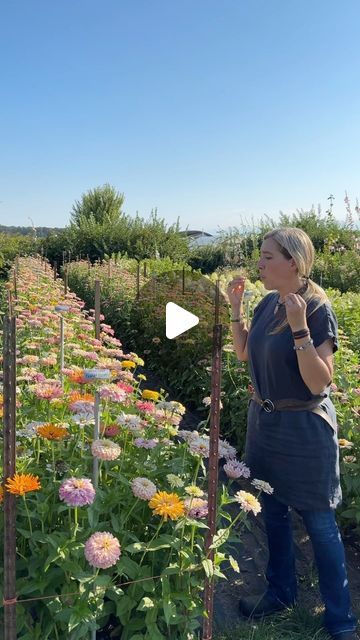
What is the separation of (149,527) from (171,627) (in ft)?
0.96

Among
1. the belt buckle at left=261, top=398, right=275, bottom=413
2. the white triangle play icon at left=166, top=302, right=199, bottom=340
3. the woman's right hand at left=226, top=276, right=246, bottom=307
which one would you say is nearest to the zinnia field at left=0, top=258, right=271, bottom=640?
the belt buckle at left=261, top=398, right=275, bottom=413

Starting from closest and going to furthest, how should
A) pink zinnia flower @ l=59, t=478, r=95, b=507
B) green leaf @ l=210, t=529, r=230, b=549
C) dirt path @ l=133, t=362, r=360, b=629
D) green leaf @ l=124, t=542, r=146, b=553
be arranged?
pink zinnia flower @ l=59, t=478, r=95, b=507, green leaf @ l=124, t=542, r=146, b=553, green leaf @ l=210, t=529, r=230, b=549, dirt path @ l=133, t=362, r=360, b=629

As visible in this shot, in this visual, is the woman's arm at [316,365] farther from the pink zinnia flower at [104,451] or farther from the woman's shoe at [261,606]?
the woman's shoe at [261,606]

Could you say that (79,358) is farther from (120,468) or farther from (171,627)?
(171,627)

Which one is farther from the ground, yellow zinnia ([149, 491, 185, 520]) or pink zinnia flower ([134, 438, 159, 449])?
pink zinnia flower ([134, 438, 159, 449])

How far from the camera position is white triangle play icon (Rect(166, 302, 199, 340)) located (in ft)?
4.33

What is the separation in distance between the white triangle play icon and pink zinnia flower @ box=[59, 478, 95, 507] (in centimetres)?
48

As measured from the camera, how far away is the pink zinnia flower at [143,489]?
1.58m

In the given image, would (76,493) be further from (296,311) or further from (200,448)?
(296,311)

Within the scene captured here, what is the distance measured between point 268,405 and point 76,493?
0.87m

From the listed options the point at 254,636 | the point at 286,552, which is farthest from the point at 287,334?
the point at 254,636

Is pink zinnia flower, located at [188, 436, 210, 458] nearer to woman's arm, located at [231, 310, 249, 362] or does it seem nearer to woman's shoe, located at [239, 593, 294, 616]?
woman's arm, located at [231, 310, 249, 362]

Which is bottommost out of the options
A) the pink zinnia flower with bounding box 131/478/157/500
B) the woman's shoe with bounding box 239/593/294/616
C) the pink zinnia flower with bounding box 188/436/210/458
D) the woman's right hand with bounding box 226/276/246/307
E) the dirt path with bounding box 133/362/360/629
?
the dirt path with bounding box 133/362/360/629

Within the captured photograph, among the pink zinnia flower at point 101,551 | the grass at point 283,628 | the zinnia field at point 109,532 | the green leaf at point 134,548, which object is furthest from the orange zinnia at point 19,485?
the grass at point 283,628
